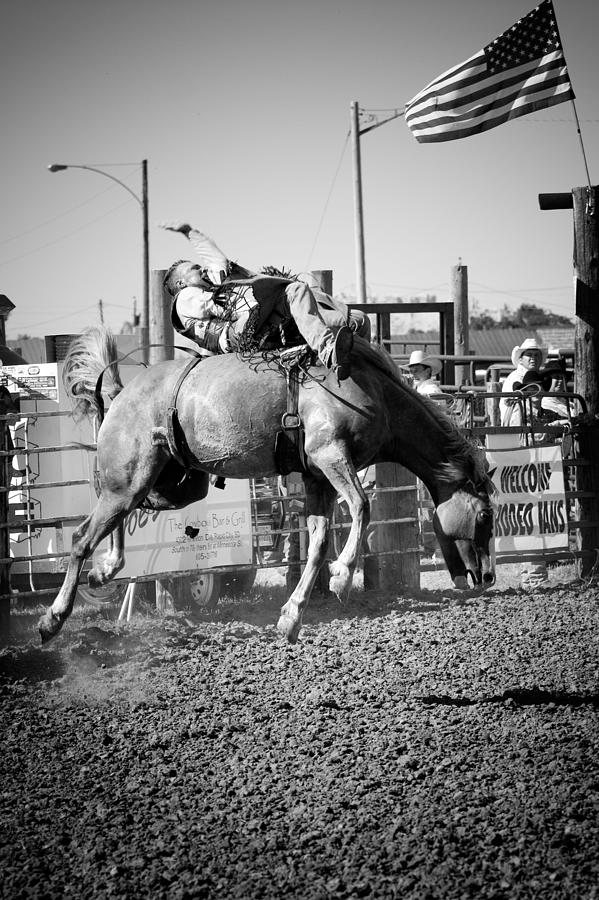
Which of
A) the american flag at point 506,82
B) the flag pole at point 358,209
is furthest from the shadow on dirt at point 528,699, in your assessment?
the flag pole at point 358,209

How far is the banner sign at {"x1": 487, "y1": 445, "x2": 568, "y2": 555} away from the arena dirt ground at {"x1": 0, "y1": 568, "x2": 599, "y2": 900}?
2.19 metres

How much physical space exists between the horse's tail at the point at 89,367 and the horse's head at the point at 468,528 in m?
2.61

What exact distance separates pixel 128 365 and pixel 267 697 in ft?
16.8

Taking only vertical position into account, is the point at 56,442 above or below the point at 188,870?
above

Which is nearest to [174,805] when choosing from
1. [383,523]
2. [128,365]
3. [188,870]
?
[188,870]

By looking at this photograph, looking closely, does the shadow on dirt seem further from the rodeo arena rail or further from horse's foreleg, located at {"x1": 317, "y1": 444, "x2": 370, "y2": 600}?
the rodeo arena rail

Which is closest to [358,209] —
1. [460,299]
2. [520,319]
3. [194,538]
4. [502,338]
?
[460,299]

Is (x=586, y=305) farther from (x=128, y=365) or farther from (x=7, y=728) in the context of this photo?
(x=7, y=728)

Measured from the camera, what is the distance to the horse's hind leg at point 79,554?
19.9 ft

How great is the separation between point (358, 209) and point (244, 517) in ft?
44.8

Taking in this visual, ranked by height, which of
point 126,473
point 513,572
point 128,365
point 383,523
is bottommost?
point 513,572

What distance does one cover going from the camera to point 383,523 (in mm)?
9164

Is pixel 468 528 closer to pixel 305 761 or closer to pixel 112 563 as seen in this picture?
pixel 305 761

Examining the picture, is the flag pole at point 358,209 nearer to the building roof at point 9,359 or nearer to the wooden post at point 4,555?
the building roof at point 9,359
